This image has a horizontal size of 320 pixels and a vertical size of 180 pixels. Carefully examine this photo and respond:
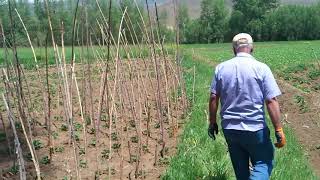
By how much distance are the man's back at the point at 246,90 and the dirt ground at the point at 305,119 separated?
9.91 feet

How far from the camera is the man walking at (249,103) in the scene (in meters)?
4.55

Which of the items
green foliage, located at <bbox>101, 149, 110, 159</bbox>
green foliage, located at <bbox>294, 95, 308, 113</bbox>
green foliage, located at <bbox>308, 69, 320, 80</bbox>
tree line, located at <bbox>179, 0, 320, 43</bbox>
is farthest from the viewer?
tree line, located at <bbox>179, 0, 320, 43</bbox>

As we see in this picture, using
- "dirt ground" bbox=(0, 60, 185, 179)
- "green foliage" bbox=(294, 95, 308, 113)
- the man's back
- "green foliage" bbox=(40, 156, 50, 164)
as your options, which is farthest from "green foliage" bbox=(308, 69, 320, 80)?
the man's back

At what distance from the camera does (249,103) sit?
4609mm

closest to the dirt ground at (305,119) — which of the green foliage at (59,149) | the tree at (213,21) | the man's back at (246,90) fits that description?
the man's back at (246,90)

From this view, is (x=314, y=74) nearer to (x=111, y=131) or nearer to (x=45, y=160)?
(x=111, y=131)

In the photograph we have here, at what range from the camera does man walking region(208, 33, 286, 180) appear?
14.9 feet

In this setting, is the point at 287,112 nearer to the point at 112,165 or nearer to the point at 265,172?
the point at 112,165

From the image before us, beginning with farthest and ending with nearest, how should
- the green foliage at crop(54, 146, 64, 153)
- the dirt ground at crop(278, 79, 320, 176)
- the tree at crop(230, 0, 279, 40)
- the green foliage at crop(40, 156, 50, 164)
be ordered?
the tree at crop(230, 0, 279, 40) < the dirt ground at crop(278, 79, 320, 176) < the green foliage at crop(54, 146, 64, 153) < the green foliage at crop(40, 156, 50, 164)

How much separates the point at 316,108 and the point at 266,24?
229ft

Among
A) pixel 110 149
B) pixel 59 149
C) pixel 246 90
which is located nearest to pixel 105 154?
pixel 59 149

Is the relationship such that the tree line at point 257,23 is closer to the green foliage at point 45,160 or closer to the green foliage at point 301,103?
the green foliage at point 301,103

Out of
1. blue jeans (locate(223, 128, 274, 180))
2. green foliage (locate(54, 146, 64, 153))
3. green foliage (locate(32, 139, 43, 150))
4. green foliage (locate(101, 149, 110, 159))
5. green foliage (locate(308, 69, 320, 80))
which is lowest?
green foliage (locate(308, 69, 320, 80))

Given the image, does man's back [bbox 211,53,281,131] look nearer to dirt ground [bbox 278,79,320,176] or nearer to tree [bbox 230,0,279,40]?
dirt ground [bbox 278,79,320,176]
